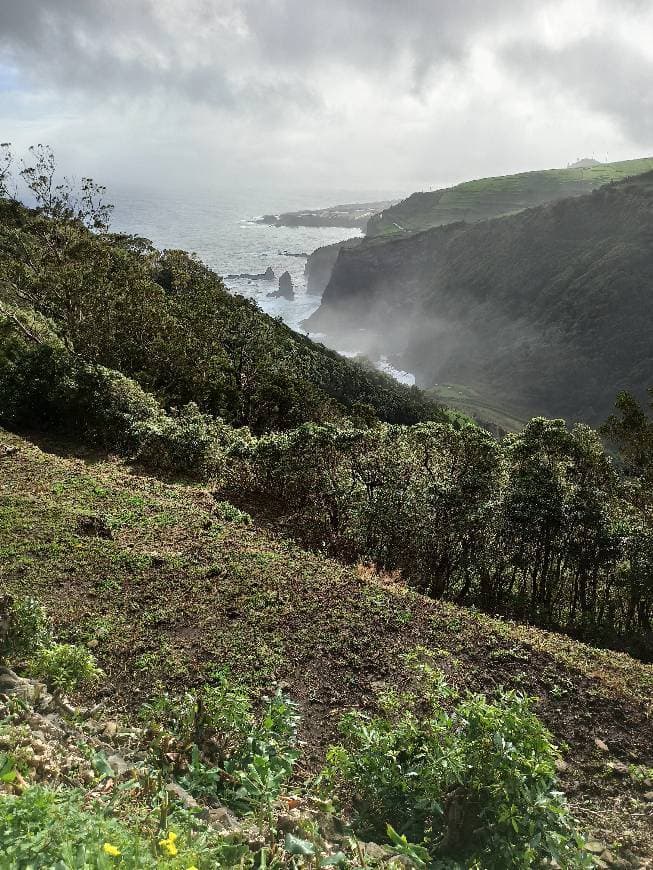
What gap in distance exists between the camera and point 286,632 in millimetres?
9266

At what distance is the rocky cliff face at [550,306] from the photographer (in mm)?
128750

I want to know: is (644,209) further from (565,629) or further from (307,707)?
(307,707)

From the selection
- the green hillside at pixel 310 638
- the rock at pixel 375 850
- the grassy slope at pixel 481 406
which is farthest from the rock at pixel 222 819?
the grassy slope at pixel 481 406

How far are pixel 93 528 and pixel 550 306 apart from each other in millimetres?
158635

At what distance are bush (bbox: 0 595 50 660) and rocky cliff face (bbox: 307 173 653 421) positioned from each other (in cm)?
13090

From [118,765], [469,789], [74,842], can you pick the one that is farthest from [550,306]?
[74,842]

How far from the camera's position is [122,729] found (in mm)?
6352

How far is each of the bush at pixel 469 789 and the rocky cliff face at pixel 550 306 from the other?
130 metres

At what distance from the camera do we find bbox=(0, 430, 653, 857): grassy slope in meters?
7.71

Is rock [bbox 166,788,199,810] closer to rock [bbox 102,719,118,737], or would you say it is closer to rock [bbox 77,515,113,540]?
rock [bbox 102,719,118,737]

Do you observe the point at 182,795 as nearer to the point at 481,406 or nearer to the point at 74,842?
the point at 74,842

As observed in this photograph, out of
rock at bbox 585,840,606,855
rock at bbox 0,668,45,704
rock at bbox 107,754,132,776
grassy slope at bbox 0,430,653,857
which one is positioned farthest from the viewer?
grassy slope at bbox 0,430,653,857

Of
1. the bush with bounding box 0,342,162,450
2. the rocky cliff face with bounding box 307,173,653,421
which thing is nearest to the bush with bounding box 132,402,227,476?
the bush with bounding box 0,342,162,450

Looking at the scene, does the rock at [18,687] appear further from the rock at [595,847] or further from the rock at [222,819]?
the rock at [595,847]
